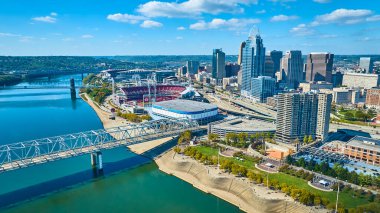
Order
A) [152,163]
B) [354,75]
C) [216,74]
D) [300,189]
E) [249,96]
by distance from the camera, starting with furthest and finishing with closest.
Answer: [216,74], [354,75], [249,96], [152,163], [300,189]

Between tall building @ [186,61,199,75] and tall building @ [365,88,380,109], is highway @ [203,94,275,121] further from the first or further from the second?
tall building @ [186,61,199,75]

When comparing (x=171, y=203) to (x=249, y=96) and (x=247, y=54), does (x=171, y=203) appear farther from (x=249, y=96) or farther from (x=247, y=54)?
(x=247, y=54)

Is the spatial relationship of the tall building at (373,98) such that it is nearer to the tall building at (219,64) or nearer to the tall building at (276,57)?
the tall building at (276,57)

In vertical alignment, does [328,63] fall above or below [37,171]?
above

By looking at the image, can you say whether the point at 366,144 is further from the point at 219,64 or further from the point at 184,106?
the point at 219,64

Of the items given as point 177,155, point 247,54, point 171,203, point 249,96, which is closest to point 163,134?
point 177,155

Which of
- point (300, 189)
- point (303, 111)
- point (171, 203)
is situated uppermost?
point (303, 111)
